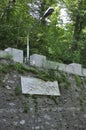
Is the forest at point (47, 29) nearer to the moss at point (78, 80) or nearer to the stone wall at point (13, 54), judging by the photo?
the moss at point (78, 80)

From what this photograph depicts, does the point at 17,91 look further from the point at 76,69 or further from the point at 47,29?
the point at 47,29

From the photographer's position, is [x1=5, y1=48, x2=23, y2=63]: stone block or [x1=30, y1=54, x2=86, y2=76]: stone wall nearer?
[x1=5, y1=48, x2=23, y2=63]: stone block

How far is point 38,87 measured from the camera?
729cm

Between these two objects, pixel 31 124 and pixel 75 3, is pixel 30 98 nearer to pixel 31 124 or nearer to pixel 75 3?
pixel 31 124

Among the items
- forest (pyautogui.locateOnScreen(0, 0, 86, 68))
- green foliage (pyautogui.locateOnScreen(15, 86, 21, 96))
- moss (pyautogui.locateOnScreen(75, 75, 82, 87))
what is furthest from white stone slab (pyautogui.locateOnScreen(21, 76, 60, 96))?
forest (pyautogui.locateOnScreen(0, 0, 86, 68))

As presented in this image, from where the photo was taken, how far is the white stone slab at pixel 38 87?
705 centimetres

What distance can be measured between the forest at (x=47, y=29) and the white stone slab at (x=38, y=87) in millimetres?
2913

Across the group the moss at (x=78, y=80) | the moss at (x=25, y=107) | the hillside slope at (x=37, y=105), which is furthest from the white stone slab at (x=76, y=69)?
the moss at (x=25, y=107)

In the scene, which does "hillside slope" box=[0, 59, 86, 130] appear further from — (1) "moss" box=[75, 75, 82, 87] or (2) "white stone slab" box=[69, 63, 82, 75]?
(2) "white stone slab" box=[69, 63, 82, 75]

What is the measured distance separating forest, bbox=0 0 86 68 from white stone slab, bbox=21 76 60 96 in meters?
Answer: 2.91

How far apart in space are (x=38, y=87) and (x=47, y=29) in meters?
7.06

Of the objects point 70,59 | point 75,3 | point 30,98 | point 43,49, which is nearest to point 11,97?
point 30,98

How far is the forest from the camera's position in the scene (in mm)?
11906

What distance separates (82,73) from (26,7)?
21.4 ft
